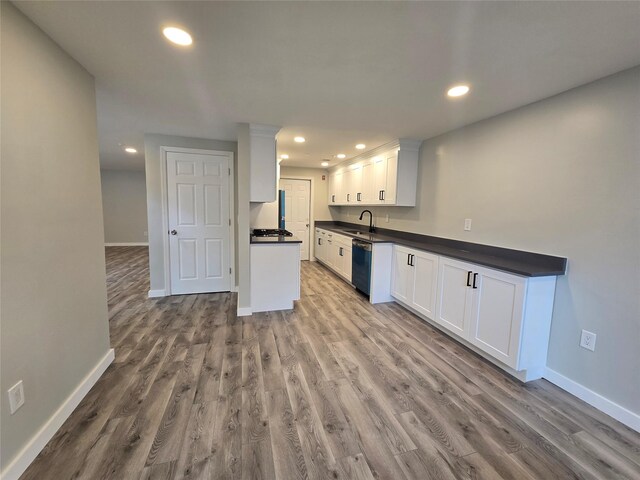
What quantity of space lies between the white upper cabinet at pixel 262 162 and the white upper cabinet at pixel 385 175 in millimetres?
1663

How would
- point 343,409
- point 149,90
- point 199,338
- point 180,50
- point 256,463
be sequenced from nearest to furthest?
point 256,463
point 180,50
point 343,409
point 149,90
point 199,338

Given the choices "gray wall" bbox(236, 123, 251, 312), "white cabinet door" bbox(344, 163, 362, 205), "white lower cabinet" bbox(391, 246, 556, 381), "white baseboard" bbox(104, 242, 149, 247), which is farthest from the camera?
"white baseboard" bbox(104, 242, 149, 247)

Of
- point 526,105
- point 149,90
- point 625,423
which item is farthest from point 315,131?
point 625,423

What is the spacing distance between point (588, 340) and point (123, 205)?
9677mm

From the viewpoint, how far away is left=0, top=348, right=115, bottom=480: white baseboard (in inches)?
51.3

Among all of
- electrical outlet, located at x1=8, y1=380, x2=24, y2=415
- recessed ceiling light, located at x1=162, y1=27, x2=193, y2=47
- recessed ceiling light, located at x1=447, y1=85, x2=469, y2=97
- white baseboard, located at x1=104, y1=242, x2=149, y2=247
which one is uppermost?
recessed ceiling light, located at x1=447, y1=85, x2=469, y2=97

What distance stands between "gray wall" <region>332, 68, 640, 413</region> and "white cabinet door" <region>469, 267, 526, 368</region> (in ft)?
1.16

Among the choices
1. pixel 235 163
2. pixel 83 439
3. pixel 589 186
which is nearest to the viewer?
pixel 83 439

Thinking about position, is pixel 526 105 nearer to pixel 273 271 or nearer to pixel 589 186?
pixel 589 186

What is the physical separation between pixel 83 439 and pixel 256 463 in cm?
100

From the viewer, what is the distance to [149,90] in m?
2.29

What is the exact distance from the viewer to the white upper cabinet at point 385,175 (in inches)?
151

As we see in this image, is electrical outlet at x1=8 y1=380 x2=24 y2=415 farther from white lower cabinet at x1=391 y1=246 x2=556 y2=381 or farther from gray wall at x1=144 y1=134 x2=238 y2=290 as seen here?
white lower cabinet at x1=391 y1=246 x2=556 y2=381

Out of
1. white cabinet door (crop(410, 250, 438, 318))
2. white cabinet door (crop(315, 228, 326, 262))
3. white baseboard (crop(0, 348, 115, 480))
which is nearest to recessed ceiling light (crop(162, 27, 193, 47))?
white baseboard (crop(0, 348, 115, 480))
